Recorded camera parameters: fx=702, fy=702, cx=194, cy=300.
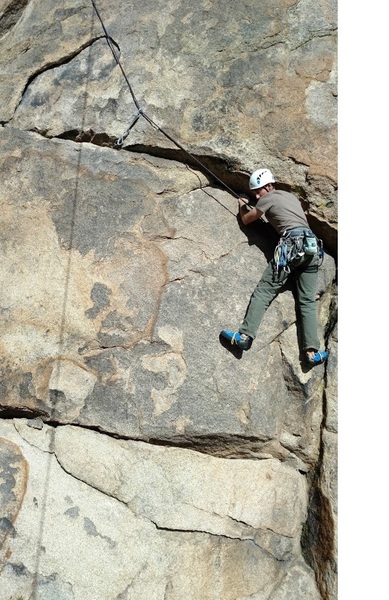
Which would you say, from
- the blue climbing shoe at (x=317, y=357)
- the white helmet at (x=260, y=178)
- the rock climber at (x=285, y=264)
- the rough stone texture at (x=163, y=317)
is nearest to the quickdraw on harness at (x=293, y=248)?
the rock climber at (x=285, y=264)

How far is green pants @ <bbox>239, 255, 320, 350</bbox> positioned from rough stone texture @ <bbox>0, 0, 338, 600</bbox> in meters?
0.13

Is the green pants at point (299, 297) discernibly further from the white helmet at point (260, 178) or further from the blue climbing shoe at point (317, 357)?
the white helmet at point (260, 178)

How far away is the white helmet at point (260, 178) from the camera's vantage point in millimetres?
4930

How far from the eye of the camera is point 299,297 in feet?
16.3

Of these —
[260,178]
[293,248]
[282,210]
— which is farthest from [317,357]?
[260,178]

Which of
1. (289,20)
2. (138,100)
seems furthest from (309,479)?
(289,20)

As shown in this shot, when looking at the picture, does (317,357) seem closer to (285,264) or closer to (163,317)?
(285,264)

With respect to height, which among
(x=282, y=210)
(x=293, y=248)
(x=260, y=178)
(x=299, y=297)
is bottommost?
(x=299, y=297)

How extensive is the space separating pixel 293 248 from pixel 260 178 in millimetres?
565

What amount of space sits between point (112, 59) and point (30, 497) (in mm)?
3280

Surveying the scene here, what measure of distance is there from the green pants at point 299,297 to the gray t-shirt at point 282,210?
10.0 inches

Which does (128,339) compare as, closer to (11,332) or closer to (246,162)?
(11,332)

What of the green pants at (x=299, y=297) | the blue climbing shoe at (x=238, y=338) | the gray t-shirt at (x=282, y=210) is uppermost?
the gray t-shirt at (x=282, y=210)

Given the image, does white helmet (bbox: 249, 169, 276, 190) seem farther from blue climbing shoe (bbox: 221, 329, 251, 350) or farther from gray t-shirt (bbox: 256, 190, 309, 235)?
blue climbing shoe (bbox: 221, 329, 251, 350)
